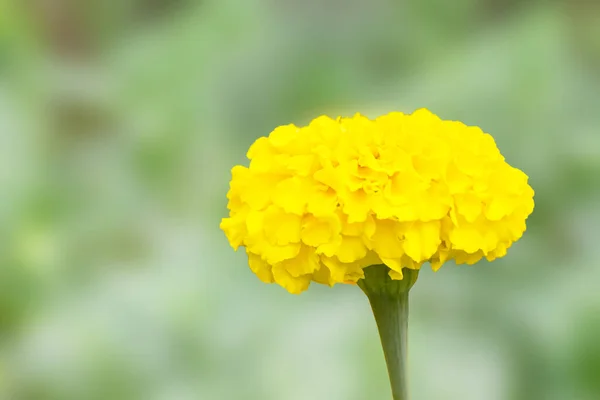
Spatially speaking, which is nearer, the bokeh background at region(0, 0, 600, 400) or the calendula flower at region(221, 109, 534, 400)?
the calendula flower at region(221, 109, 534, 400)

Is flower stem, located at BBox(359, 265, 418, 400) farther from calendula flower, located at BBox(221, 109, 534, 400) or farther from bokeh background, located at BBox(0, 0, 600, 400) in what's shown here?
bokeh background, located at BBox(0, 0, 600, 400)

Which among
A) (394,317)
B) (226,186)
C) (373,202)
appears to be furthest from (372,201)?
(226,186)

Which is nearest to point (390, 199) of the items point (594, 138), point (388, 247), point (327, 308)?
point (388, 247)

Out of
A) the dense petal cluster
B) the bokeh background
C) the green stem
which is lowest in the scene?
the green stem

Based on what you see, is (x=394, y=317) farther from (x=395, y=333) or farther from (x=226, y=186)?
(x=226, y=186)

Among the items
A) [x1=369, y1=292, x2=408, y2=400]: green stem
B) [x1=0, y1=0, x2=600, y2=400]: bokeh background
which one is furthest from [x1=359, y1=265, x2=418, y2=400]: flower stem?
[x1=0, y1=0, x2=600, y2=400]: bokeh background

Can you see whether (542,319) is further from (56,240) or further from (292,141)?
(56,240)

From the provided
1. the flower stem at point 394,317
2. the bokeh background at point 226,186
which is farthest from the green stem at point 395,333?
the bokeh background at point 226,186
